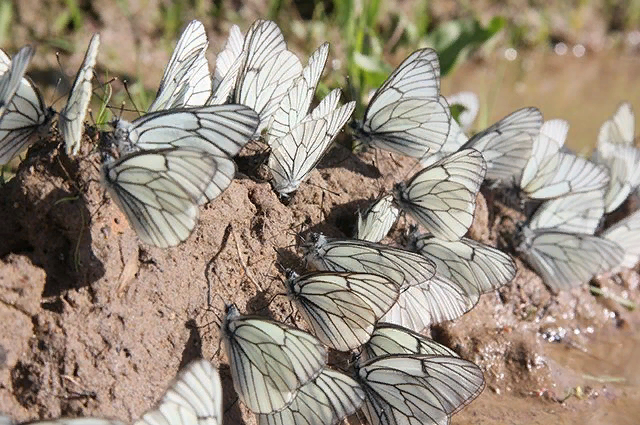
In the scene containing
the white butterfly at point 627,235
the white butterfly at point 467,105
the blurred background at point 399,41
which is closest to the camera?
the white butterfly at point 627,235

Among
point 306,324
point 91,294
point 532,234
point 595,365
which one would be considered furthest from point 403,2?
point 91,294

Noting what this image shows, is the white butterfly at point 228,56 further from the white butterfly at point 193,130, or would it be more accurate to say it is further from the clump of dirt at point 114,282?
the white butterfly at point 193,130

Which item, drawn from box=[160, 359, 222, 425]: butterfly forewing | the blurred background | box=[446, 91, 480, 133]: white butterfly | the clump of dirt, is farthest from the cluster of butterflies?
the blurred background

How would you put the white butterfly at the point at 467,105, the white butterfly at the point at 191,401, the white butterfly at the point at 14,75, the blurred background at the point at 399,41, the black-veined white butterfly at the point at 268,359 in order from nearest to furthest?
1. the white butterfly at the point at 191,401
2. the white butterfly at the point at 14,75
3. the black-veined white butterfly at the point at 268,359
4. the white butterfly at the point at 467,105
5. the blurred background at the point at 399,41

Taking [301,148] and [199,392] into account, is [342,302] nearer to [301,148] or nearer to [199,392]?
[301,148]

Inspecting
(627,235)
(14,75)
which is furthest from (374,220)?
(627,235)

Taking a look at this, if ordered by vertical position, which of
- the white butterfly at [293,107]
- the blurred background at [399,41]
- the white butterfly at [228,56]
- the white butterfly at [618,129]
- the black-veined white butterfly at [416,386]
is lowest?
the black-veined white butterfly at [416,386]

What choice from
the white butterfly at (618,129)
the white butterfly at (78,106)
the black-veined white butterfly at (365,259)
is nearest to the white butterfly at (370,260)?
the black-veined white butterfly at (365,259)

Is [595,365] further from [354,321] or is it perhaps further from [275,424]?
[275,424]
